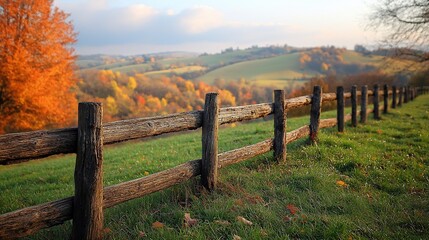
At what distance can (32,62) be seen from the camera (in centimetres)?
1947

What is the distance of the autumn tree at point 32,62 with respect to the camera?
59.7ft

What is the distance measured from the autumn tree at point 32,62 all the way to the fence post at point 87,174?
1730 cm

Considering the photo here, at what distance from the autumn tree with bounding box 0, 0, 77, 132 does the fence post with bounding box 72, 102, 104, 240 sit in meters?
17.3

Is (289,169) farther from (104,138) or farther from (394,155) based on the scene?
(104,138)

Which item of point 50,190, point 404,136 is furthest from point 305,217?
point 404,136

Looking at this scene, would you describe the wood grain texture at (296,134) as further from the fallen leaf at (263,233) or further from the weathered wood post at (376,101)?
the weathered wood post at (376,101)

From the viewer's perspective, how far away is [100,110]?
3668mm

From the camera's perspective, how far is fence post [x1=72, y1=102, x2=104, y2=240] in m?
3.52

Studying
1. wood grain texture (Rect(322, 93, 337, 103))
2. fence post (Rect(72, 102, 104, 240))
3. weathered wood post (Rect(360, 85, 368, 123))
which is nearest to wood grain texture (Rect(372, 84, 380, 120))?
weathered wood post (Rect(360, 85, 368, 123))

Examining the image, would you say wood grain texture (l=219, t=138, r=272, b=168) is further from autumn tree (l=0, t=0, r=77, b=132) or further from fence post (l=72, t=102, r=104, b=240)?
autumn tree (l=0, t=0, r=77, b=132)

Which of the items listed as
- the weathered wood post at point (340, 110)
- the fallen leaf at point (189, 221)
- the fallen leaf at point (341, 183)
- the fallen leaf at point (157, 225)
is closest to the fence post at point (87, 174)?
the fallen leaf at point (157, 225)

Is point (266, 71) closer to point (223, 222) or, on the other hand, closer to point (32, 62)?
point (32, 62)

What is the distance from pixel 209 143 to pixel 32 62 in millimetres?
18245

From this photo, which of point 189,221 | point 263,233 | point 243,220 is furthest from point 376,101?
point 189,221
